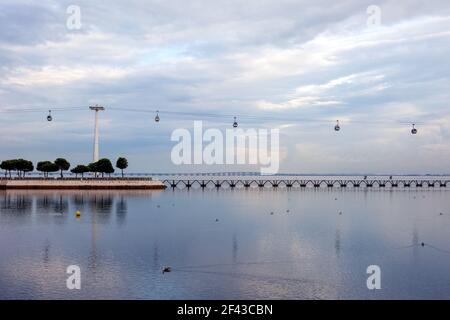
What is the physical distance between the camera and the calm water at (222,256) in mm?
25234

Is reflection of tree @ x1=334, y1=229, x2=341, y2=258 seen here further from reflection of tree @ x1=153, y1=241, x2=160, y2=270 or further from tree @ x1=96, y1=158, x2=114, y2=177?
tree @ x1=96, y1=158, x2=114, y2=177

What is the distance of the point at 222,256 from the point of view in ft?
113

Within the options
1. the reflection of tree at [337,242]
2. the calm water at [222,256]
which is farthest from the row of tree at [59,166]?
the reflection of tree at [337,242]

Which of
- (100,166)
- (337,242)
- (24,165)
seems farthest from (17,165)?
(337,242)

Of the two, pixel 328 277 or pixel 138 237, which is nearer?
pixel 328 277

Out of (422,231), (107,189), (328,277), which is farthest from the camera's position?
(107,189)

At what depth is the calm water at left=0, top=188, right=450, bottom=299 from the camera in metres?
25.2

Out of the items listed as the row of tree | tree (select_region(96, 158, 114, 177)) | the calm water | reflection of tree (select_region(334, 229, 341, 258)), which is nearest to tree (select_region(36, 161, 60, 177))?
the row of tree

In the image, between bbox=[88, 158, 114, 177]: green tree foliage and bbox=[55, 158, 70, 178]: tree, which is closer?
bbox=[88, 158, 114, 177]: green tree foliage

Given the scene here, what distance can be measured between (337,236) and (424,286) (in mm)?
19457

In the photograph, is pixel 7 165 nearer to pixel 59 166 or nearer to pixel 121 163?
pixel 59 166
